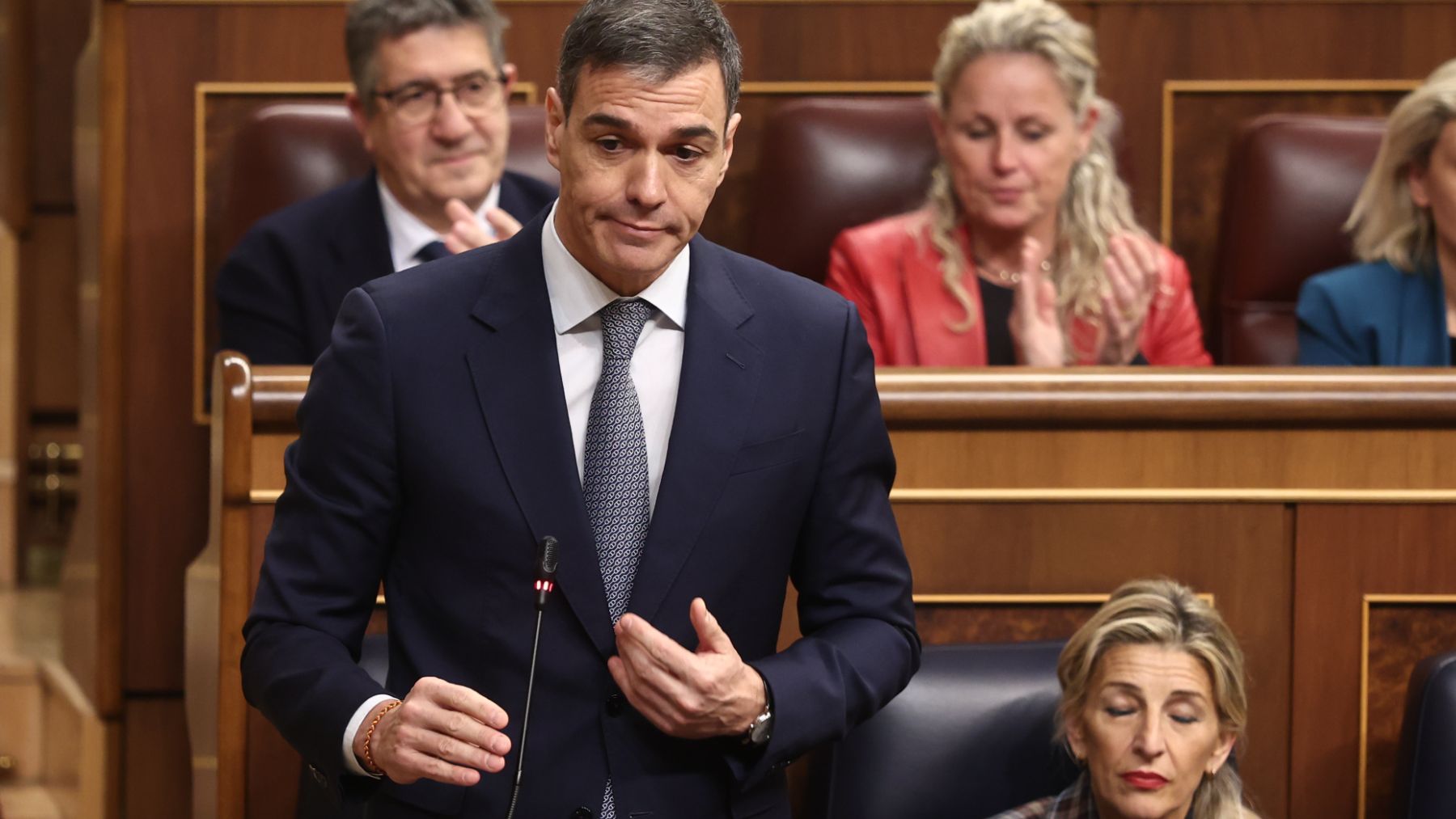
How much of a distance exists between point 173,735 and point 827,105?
732 mm

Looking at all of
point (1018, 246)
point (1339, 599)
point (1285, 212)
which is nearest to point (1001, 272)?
point (1018, 246)

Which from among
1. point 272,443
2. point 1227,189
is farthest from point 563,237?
point 1227,189

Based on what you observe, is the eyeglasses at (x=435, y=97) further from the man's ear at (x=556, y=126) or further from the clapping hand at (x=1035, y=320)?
the man's ear at (x=556, y=126)

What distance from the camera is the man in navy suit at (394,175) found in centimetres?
128

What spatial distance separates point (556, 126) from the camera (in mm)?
→ 705

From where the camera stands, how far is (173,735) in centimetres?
143

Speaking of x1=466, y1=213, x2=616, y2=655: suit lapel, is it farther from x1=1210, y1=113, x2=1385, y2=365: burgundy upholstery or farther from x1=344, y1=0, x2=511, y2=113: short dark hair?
x1=1210, y1=113, x2=1385, y2=365: burgundy upholstery

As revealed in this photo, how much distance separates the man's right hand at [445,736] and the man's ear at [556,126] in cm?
21

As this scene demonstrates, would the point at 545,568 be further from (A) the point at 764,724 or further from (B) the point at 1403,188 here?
(B) the point at 1403,188

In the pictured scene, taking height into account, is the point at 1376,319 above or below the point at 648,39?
below

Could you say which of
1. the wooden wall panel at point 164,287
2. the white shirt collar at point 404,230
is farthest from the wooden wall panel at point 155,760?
the white shirt collar at point 404,230

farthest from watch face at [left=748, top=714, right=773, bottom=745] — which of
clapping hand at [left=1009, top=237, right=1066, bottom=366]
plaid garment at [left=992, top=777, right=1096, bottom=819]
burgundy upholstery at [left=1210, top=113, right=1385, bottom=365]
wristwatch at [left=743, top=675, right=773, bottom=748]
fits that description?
burgundy upholstery at [left=1210, top=113, right=1385, bottom=365]

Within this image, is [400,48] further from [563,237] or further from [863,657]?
[863,657]

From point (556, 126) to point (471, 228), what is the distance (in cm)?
51
